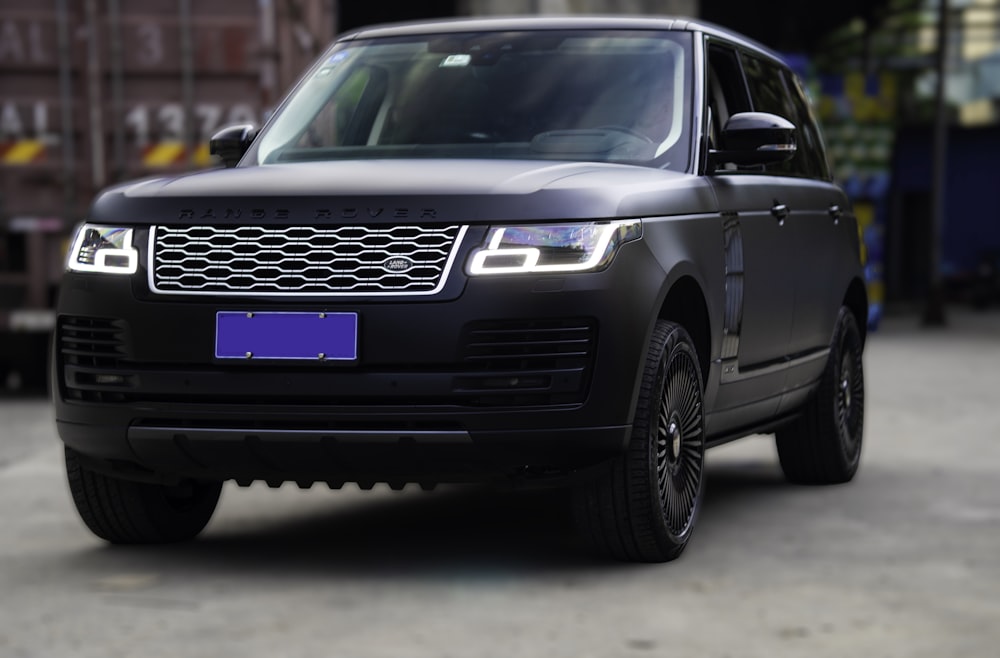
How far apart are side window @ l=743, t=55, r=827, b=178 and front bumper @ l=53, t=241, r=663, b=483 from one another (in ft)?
6.54

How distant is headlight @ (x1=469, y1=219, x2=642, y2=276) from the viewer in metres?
4.98

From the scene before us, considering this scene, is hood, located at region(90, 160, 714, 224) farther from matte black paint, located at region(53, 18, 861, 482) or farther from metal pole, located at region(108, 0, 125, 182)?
metal pole, located at region(108, 0, 125, 182)

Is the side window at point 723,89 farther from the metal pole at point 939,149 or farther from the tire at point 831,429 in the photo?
the metal pole at point 939,149

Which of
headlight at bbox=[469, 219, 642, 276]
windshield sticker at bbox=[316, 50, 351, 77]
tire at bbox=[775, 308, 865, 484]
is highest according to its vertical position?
windshield sticker at bbox=[316, 50, 351, 77]

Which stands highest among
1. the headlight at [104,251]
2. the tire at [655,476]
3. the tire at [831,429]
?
the headlight at [104,251]

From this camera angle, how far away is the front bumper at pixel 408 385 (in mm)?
4965

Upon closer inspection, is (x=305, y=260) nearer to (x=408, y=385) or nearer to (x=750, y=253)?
(x=408, y=385)

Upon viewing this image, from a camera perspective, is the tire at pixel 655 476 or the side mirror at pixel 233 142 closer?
the tire at pixel 655 476

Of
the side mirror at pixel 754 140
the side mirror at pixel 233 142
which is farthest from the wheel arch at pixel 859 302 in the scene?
the side mirror at pixel 233 142

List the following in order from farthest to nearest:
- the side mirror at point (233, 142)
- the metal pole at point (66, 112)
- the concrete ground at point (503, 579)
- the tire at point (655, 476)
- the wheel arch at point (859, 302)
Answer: the metal pole at point (66, 112)
the wheel arch at point (859, 302)
the side mirror at point (233, 142)
the tire at point (655, 476)
the concrete ground at point (503, 579)

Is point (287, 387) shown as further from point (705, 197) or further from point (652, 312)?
point (705, 197)

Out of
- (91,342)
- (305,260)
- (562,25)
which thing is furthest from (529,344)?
(562,25)

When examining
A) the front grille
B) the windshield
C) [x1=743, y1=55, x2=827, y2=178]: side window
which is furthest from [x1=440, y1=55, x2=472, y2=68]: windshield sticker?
the front grille

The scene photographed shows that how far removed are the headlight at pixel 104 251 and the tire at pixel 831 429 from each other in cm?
328
